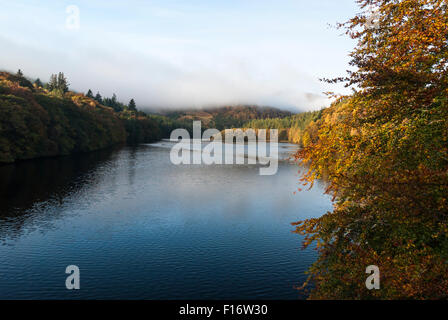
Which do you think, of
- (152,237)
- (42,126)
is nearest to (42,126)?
(42,126)

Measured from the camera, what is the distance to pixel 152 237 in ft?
102

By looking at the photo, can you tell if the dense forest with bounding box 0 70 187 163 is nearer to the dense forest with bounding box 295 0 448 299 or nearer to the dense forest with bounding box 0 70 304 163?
the dense forest with bounding box 0 70 304 163

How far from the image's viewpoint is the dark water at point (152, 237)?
22469 mm

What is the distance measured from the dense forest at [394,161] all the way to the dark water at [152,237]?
375 inches

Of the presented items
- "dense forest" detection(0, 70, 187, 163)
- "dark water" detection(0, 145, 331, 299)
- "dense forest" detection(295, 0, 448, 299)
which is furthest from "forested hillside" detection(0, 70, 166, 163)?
"dense forest" detection(295, 0, 448, 299)

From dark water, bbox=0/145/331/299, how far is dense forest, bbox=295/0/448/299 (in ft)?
31.2

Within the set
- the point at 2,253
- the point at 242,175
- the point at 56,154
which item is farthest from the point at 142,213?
the point at 56,154

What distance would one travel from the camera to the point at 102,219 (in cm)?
3619

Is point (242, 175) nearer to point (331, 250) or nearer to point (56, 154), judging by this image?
point (331, 250)

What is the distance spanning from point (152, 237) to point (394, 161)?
79.6ft

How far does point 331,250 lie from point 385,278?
327 centimetres

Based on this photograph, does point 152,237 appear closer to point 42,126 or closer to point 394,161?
point 394,161

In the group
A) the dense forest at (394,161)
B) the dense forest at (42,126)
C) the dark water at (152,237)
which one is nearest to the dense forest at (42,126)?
the dense forest at (42,126)
